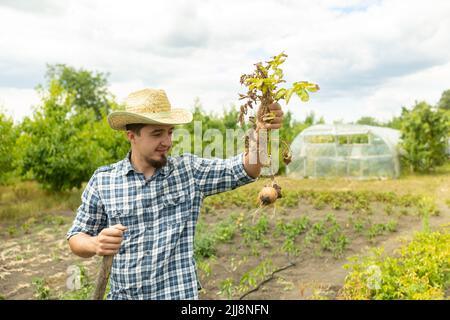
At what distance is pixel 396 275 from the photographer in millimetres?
4055

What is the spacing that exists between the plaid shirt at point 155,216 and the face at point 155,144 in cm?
10

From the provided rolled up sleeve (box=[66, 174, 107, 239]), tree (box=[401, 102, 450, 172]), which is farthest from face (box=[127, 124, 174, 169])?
tree (box=[401, 102, 450, 172])

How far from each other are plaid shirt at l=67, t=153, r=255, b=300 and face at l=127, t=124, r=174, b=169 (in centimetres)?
10

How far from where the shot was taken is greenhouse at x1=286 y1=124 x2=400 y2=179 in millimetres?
15672

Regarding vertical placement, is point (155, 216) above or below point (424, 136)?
below

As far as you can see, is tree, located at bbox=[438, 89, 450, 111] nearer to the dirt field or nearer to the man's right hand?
the dirt field

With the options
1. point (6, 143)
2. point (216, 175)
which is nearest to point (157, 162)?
point (216, 175)

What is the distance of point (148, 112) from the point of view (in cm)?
246

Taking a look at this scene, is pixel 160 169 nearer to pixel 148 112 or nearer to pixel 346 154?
pixel 148 112

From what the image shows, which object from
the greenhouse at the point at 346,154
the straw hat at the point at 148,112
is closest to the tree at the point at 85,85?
the greenhouse at the point at 346,154

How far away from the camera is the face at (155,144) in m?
2.40

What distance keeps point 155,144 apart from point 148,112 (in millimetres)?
181
